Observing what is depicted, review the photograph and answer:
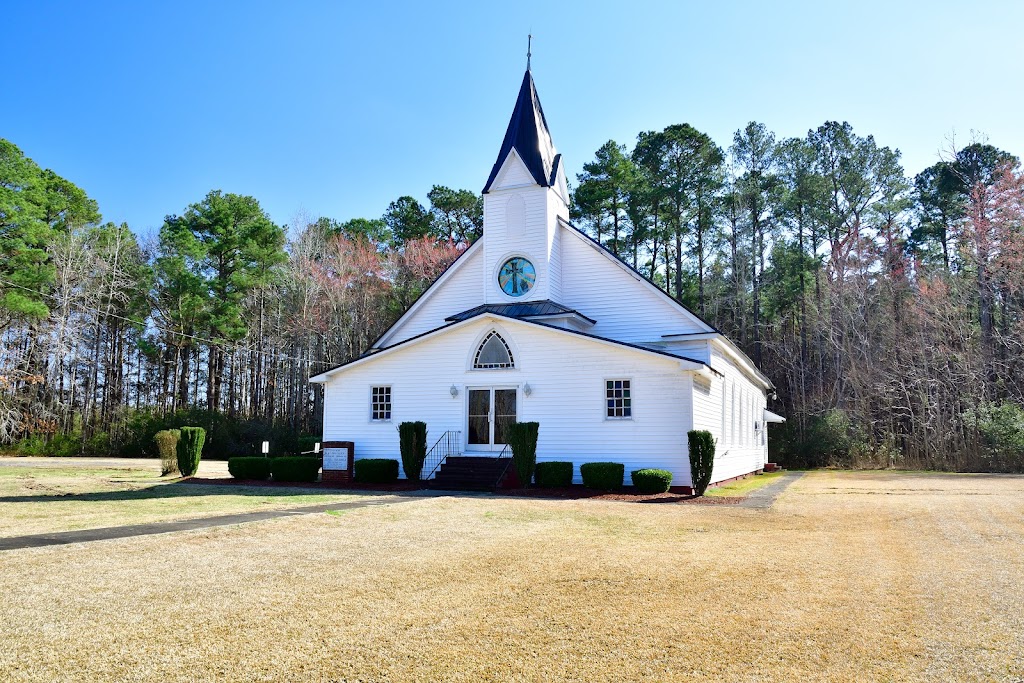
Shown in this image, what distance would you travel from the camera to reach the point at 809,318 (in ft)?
153

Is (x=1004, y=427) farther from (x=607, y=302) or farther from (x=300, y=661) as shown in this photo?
(x=300, y=661)

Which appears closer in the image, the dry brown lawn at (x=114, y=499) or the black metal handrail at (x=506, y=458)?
the dry brown lawn at (x=114, y=499)

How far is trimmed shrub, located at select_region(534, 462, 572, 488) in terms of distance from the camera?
19453 millimetres

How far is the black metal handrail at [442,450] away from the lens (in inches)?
856

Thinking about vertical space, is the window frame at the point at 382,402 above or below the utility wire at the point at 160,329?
below

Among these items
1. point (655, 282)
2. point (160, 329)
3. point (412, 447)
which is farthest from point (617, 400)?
point (160, 329)

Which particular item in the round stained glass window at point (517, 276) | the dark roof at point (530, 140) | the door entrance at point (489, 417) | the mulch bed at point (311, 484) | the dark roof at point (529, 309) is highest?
the dark roof at point (530, 140)

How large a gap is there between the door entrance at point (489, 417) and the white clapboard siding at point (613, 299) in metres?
4.88

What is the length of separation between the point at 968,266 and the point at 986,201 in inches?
306

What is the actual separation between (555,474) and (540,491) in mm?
934

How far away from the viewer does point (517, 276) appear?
25.4 m

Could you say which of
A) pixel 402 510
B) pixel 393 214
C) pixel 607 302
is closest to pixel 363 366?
pixel 607 302

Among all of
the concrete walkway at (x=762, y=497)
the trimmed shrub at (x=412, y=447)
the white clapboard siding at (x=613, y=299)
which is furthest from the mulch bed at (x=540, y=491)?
the white clapboard siding at (x=613, y=299)

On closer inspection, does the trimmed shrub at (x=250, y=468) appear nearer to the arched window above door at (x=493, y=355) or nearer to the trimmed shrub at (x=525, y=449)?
the arched window above door at (x=493, y=355)
